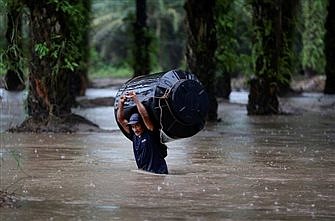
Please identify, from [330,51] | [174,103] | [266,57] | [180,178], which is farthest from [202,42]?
[330,51]

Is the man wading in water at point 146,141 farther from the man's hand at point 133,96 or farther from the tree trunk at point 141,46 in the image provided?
the tree trunk at point 141,46

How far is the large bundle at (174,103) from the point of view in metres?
9.93

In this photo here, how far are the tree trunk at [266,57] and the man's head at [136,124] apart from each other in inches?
460

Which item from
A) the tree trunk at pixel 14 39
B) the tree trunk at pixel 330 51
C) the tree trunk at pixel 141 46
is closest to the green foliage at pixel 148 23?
→ the tree trunk at pixel 141 46

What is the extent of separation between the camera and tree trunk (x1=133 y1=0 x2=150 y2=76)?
30.9 m

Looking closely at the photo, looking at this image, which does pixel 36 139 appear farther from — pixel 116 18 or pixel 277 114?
pixel 116 18

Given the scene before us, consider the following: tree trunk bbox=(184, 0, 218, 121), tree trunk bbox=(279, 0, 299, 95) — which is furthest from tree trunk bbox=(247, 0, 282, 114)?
tree trunk bbox=(184, 0, 218, 121)

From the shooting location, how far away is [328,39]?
31312mm

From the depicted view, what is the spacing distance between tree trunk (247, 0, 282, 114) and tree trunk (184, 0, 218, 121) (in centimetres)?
245

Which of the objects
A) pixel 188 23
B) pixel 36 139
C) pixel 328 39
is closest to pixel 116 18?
pixel 328 39

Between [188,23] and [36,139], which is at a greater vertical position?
[188,23]

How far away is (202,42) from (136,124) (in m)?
9.52

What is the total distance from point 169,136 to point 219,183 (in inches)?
42.7

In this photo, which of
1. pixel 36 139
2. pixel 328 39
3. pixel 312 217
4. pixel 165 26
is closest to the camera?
pixel 312 217
